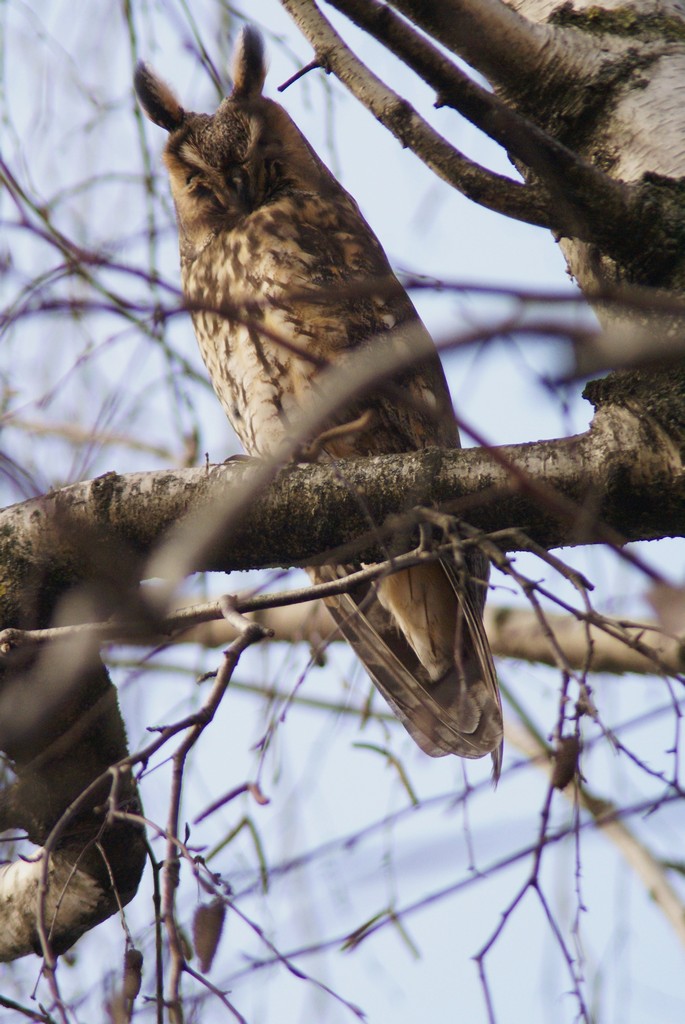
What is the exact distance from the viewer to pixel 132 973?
1.03 meters

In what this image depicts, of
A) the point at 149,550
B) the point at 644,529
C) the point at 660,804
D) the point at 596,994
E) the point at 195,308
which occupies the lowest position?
the point at 596,994

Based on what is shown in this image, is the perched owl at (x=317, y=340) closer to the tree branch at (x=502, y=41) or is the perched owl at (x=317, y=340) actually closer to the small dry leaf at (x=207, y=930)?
the tree branch at (x=502, y=41)

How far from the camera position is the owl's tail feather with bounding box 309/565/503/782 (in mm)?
2098

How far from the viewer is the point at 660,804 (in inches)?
40.5

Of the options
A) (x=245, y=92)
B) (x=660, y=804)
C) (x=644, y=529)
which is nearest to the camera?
(x=660, y=804)

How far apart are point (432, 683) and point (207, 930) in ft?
4.64

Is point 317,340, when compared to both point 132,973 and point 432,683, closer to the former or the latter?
point 432,683

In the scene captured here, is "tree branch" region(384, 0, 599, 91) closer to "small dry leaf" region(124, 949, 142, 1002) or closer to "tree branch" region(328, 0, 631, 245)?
"tree branch" region(328, 0, 631, 245)

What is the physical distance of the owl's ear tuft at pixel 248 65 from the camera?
2645 mm

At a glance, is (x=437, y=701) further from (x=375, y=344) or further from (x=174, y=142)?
(x=174, y=142)

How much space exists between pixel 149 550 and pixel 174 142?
1576mm

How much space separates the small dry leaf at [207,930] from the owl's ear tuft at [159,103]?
7.30 feet

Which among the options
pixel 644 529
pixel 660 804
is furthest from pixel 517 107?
pixel 660 804

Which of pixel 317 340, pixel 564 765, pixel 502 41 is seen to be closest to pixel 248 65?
pixel 317 340
